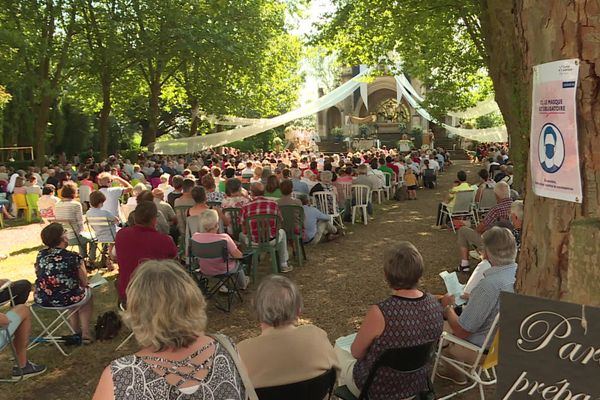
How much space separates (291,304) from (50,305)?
9.41 ft

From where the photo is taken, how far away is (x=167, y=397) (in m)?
1.67

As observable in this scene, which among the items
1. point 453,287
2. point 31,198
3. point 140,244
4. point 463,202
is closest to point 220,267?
point 140,244

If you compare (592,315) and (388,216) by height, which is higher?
(592,315)

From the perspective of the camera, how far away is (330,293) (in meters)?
5.79

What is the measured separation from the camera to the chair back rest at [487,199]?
8289mm

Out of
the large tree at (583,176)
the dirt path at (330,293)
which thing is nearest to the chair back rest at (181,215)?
the dirt path at (330,293)

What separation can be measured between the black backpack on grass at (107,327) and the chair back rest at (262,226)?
201 centimetres

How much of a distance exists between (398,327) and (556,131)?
1442 mm

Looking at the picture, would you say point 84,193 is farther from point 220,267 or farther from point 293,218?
point 220,267

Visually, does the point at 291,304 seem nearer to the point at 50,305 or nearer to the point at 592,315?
the point at 592,315

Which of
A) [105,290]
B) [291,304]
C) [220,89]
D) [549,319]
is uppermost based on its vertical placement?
[220,89]

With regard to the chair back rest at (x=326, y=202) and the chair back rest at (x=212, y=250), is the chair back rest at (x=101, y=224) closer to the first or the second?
the chair back rest at (x=212, y=250)

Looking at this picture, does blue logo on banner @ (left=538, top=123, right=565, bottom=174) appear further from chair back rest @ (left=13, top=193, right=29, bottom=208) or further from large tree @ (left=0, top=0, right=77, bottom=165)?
A: large tree @ (left=0, top=0, right=77, bottom=165)

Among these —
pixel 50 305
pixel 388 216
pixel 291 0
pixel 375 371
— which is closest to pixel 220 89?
pixel 291 0
